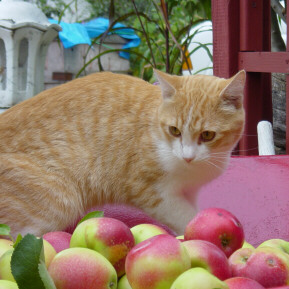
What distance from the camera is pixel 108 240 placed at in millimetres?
947

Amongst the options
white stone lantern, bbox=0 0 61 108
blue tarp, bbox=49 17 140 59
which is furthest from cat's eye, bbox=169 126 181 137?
blue tarp, bbox=49 17 140 59

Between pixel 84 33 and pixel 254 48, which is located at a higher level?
pixel 84 33

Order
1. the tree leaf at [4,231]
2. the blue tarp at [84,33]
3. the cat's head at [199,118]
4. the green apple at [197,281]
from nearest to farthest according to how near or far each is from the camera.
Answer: the green apple at [197,281], the tree leaf at [4,231], the cat's head at [199,118], the blue tarp at [84,33]

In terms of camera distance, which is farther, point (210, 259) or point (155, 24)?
point (155, 24)

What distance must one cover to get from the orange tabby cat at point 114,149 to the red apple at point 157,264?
87cm

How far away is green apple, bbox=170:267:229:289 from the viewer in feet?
2.42

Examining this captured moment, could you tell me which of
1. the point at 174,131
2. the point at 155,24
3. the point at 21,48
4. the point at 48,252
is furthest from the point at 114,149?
the point at 155,24

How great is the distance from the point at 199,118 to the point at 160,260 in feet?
3.17

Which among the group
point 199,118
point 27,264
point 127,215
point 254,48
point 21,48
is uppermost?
point 21,48

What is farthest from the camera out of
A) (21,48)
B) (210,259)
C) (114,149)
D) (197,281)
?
(21,48)

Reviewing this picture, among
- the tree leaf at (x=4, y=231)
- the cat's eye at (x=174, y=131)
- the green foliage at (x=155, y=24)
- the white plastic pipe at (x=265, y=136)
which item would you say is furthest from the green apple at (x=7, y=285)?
the green foliage at (x=155, y=24)

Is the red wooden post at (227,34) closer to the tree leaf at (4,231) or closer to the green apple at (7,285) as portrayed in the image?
the tree leaf at (4,231)

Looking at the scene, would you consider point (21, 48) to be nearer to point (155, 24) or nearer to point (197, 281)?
point (155, 24)

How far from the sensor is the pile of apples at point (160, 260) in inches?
32.2
